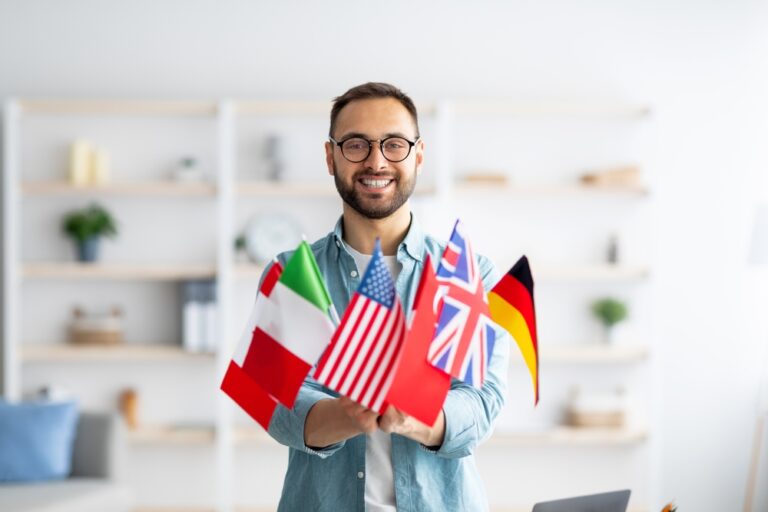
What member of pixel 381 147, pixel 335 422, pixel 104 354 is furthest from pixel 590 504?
pixel 104 354

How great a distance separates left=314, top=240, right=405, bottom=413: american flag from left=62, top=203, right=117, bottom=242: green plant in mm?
3510

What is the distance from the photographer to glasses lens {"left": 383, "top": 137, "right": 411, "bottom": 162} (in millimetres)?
1438

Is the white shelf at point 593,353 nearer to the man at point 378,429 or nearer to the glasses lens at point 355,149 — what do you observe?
the man at point 378,429

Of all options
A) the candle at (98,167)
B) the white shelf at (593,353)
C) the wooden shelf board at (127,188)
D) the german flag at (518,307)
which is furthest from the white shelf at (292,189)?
the german flag at (518,307)

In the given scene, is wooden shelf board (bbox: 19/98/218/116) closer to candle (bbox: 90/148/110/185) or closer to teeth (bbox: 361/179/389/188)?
candle (bbox: 90/148/110/185)

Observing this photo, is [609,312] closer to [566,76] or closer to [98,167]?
[566,76]

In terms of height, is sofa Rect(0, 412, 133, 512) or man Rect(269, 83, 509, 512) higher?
man Rect(269, 83, 509, 512)

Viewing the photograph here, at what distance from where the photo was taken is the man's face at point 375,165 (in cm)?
143

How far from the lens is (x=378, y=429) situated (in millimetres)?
1479

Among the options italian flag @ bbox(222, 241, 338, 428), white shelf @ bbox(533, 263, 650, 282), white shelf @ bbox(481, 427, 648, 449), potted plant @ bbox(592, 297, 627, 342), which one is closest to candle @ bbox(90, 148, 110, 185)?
white shelf @ bbox(533, 263, 650, 282)

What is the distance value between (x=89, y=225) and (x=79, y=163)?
30 centimetres

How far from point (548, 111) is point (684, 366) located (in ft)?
4.76

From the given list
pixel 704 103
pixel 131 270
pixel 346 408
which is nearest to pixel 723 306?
pixel 704 103

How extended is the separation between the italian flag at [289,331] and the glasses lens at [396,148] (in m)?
0.23
